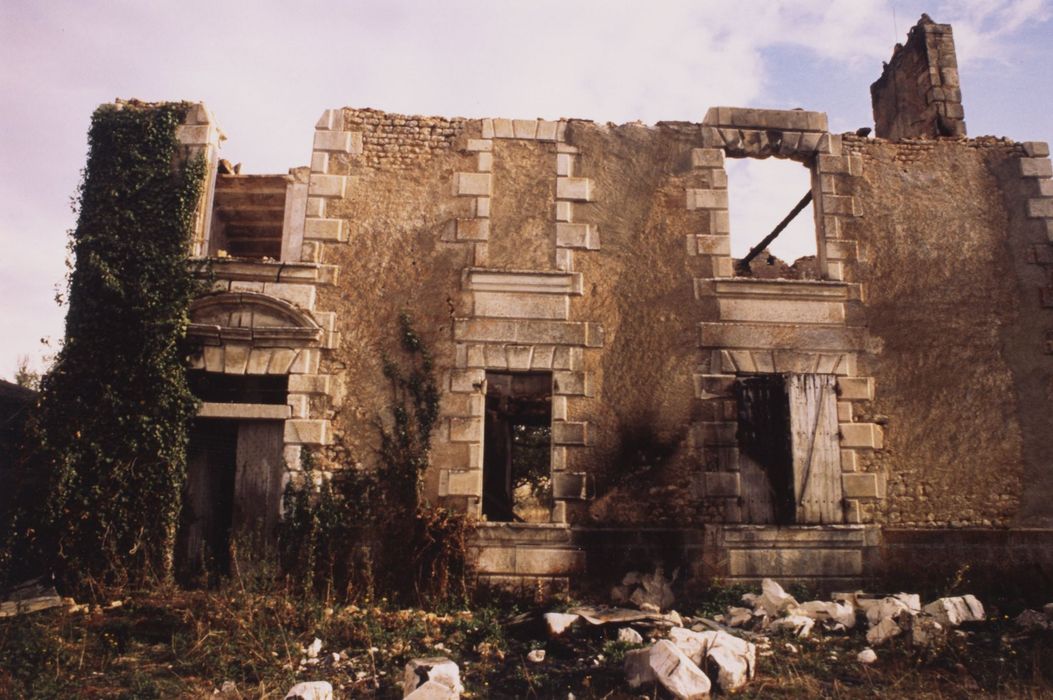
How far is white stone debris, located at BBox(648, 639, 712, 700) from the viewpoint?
5.29 meters

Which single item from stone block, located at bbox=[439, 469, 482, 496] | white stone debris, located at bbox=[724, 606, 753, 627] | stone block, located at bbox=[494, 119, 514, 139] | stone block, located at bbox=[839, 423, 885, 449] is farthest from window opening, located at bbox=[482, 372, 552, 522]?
stone block, located at bbox=[839, 423, 885, 449]

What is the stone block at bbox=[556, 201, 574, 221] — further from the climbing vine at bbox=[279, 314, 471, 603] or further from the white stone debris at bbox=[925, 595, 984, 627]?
the white stone debris at bbox=[925, 595, 984, 627]

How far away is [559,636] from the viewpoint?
669 cm

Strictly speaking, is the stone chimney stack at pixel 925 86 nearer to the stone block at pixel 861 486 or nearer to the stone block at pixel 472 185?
the stone block at pixel 861 486

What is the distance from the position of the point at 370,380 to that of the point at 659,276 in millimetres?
3666

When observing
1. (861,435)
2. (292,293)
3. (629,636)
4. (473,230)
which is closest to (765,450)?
(861,435)

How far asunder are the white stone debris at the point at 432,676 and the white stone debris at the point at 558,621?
4.67 ft

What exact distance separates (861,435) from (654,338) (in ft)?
8.73

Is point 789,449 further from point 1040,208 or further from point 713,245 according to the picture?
point 1040,208

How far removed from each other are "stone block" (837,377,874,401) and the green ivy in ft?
24.4

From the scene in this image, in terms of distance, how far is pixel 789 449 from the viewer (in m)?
8.66

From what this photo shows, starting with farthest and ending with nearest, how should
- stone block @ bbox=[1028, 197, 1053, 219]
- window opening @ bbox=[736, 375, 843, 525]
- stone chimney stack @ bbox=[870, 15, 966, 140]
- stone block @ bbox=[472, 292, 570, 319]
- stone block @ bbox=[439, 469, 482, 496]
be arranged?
stone chimney stack @ bbox=[870, 15, 966, 140] < stone block @ bbox=[1028, 197, 1053, 219] < stone block @ bbox=[472, 292, 570, 319] < window opening @ bbox=[736, 375, 843, 525] < stone block @ bbox=[439, 469, 482, 496]

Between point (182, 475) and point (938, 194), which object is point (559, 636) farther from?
point (938, 194)

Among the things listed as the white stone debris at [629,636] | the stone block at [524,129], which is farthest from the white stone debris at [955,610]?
the stone block at [524,129]
